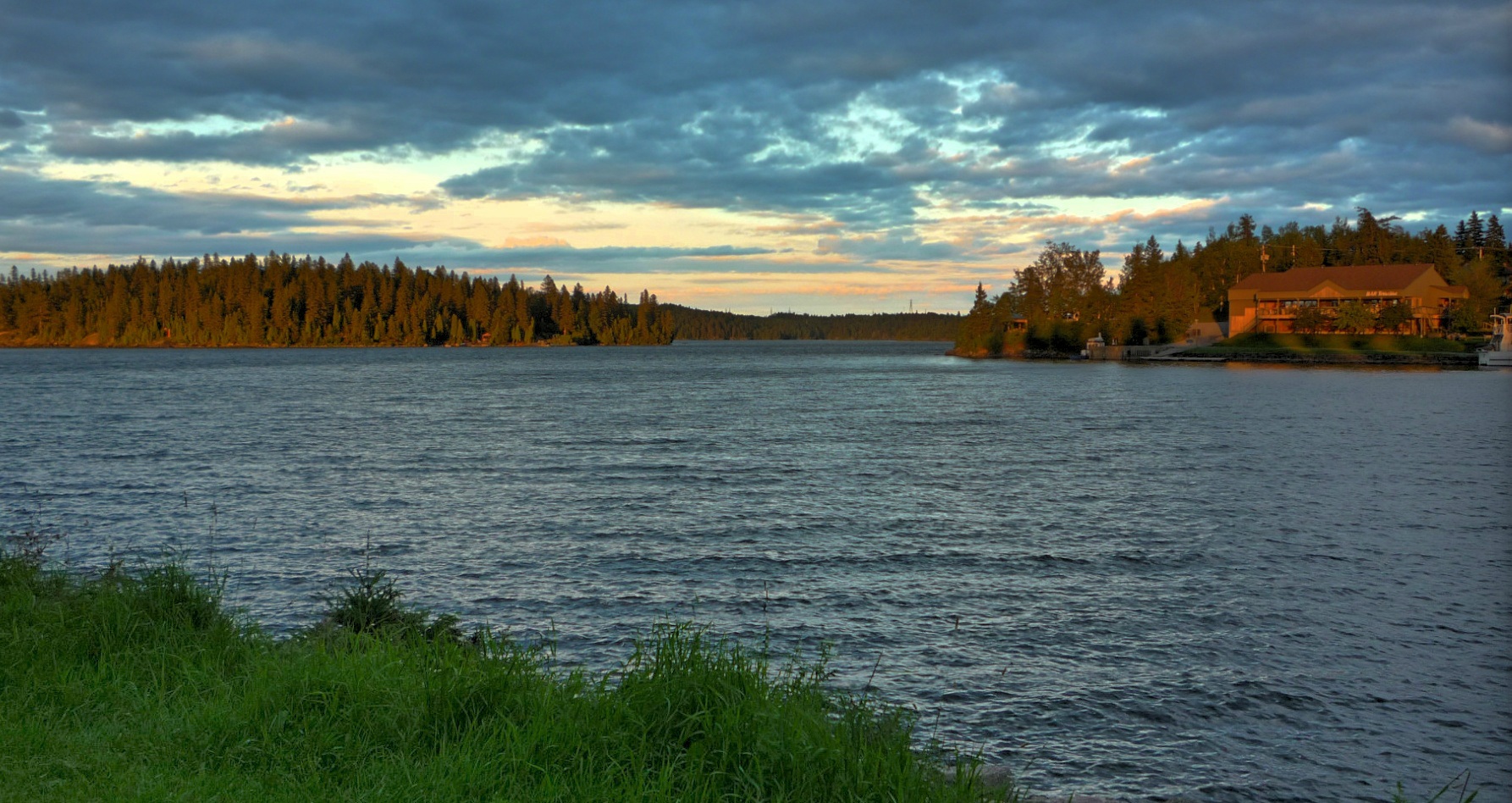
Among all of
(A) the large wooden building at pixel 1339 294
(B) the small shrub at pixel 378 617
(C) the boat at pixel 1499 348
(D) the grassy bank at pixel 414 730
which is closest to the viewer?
(D) the grassy bank at pixel 414 730

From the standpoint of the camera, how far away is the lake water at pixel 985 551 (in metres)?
13.8

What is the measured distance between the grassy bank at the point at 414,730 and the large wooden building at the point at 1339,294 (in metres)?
195

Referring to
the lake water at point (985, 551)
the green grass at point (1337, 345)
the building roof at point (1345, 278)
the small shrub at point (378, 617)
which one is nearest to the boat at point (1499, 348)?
the green grass at point (1337, 345)

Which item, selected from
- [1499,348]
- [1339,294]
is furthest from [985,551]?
[1339,294]

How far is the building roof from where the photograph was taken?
169375mm

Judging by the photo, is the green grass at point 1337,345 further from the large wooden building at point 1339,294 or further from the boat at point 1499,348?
the large wooden building at point 1339,294

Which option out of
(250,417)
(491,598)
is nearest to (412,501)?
(491,598)

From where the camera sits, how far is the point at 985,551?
81.9ft

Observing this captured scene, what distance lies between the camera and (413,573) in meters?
22.1

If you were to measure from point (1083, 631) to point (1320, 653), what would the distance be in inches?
156

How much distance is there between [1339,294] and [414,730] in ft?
654

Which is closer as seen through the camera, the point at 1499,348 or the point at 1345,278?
the point at 1499,348

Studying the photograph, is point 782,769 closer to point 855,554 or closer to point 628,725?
point 628,725

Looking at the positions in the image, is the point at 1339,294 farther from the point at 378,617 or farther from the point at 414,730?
the point at 414,730
